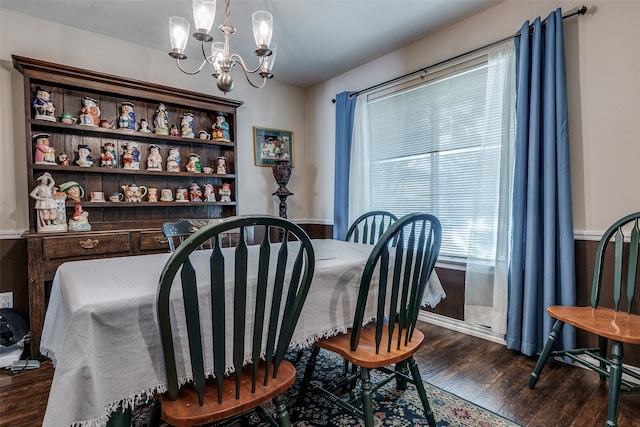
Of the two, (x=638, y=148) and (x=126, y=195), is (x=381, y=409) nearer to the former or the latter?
(x=638, y=148)

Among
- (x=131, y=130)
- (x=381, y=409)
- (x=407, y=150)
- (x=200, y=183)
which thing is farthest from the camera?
(x=200, y=183)

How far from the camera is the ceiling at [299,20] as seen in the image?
2359 millimetres

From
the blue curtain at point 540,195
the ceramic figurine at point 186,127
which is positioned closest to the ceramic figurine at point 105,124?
the ceramic figurine at point 186,127

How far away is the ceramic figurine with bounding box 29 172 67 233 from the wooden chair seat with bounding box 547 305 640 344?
124 inches

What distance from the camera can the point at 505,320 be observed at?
230cm

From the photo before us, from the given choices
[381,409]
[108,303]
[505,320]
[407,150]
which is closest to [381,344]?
[381,409]

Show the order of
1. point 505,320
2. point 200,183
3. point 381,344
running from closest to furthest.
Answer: point 381,344 < point 505,320 < point 200,183

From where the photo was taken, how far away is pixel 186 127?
308 cm

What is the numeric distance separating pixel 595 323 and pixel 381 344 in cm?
106

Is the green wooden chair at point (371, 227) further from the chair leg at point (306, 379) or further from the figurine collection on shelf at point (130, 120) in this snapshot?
the figurine collection on shelf at point (130, 120)

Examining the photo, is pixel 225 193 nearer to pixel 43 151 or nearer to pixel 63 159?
pixel 63 159

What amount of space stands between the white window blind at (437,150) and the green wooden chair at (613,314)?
688 mm

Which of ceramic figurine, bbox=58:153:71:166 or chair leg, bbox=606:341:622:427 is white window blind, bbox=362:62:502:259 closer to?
chair leg, bbox=606:341:622:427

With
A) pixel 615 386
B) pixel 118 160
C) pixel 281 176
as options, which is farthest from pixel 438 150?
pixel 118 160
